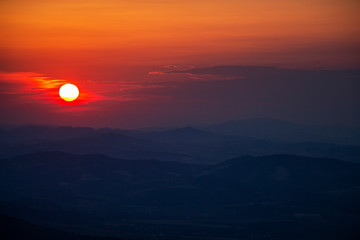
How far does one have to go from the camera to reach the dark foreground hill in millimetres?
110938

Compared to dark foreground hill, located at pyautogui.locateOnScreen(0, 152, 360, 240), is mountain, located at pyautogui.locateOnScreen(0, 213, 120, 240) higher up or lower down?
higher up

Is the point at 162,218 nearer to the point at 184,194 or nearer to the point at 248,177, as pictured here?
the point at 184,194

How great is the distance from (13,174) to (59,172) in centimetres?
1561

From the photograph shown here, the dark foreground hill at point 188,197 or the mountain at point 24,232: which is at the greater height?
the mountain at point 24,232

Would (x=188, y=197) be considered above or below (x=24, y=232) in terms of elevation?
below

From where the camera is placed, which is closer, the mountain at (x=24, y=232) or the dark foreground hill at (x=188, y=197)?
the mountain at (x=24, y=232)

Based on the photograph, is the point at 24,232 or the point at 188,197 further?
the point at 188,197

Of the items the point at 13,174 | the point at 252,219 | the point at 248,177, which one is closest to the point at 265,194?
the point at 248,177

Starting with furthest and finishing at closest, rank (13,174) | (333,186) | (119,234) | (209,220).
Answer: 1. (13,174)
2. (333,186)
3. (209,220)
4. (119,234)

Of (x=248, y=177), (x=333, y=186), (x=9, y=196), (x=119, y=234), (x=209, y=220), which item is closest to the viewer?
(x=119, y=234)

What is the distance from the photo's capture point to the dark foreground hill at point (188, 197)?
110938mm

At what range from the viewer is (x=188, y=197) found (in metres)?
152

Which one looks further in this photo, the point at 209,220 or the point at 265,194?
the point at 265,194

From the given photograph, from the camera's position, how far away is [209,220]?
4833 inches
